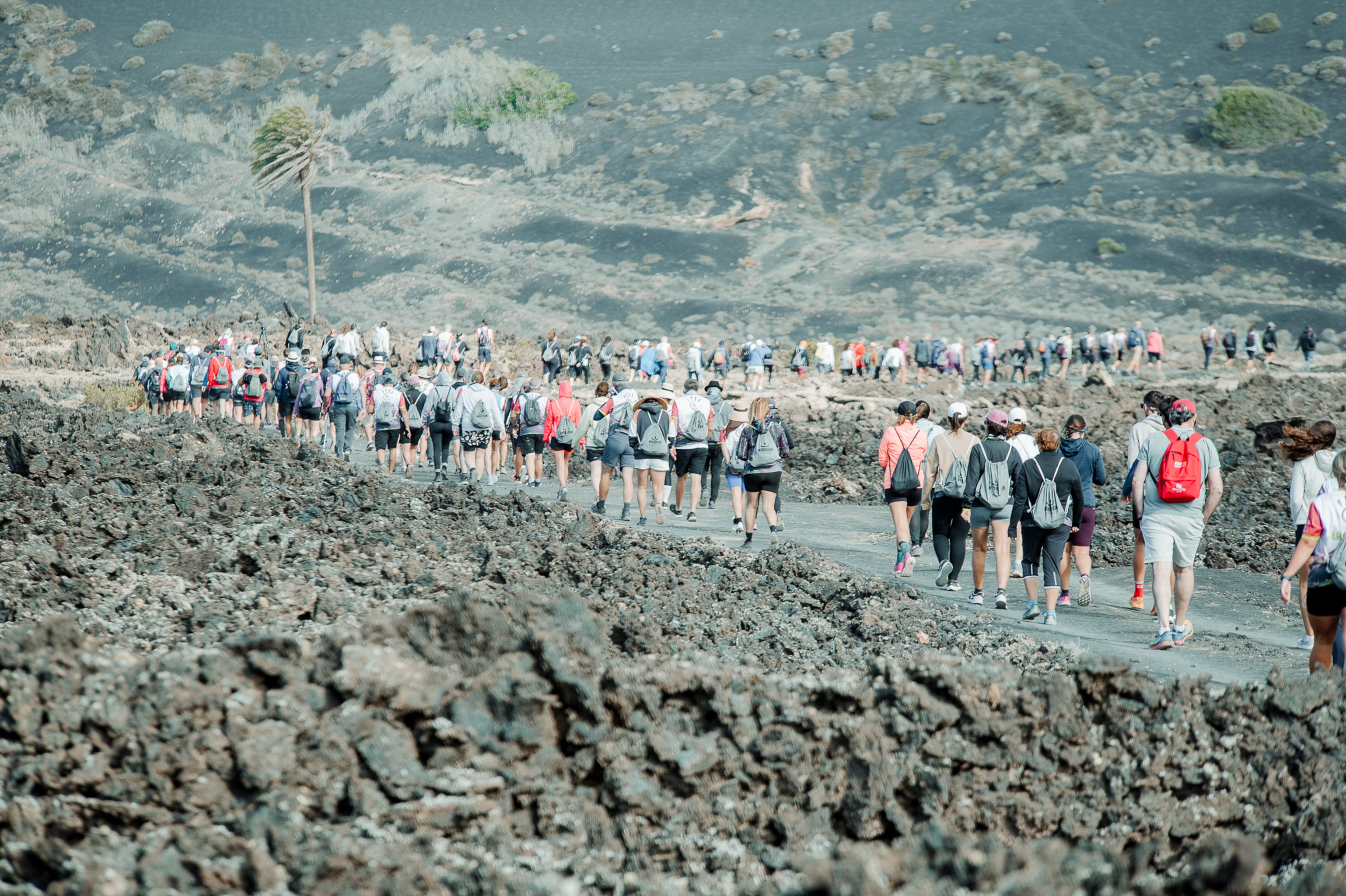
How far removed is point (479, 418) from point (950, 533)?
23.0 feet

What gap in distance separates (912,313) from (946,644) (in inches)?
1718

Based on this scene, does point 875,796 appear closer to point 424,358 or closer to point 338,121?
point 424,358

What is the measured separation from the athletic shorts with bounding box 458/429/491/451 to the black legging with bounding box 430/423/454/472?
800 millimetres

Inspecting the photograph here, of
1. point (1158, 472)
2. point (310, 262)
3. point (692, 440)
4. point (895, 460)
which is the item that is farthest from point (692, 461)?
point (310, 262)

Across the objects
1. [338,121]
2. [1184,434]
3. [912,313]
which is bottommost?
[1184,434]

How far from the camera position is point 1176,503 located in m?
7.81

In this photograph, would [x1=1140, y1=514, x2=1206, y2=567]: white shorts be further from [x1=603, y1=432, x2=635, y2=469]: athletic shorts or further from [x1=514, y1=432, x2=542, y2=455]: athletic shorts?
[x1=514, y1=432, x2=542, y2=455]: athletic shorts

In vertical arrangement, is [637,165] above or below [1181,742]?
above

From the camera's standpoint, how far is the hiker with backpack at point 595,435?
13.2m

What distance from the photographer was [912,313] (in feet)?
163

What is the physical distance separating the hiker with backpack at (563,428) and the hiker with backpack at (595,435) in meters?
0.09

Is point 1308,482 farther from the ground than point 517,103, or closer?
closer

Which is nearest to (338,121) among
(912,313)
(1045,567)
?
(912,313)

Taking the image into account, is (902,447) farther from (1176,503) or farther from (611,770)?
(611,770)
